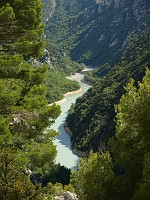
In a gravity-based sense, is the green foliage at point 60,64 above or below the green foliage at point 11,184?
below

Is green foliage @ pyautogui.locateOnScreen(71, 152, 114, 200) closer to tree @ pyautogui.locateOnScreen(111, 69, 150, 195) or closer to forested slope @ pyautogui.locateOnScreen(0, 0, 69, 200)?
tree @ pyautogui.locateOnScreen(111, 69, 150, 195)

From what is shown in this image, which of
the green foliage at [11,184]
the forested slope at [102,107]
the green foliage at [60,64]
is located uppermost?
the green foliage at [11,184]

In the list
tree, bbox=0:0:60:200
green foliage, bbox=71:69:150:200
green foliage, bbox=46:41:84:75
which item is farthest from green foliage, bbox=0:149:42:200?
green foliage, bbox=46:41:84:75

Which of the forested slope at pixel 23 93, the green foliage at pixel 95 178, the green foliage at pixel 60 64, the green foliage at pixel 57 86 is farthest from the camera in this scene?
the green foliage at pixel 60 64

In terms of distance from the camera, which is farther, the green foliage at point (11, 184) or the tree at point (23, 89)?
the tree at point (23, 89)

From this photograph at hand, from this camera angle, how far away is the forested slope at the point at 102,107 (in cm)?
6631

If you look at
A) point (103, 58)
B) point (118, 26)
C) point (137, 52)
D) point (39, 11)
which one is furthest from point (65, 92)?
point (39, 11)

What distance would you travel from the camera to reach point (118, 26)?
19000 cm

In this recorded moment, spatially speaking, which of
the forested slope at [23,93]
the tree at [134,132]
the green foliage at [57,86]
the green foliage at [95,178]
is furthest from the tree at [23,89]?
the green foliage at [57,86]

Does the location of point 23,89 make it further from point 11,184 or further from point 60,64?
point 60,64

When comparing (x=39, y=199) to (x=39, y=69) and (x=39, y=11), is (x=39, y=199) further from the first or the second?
(x=39, y=11)

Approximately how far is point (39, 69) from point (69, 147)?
5652 cm

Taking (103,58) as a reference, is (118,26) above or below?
above

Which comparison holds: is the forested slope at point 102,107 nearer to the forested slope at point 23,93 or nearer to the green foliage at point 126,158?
the forested slope at point 23,93
